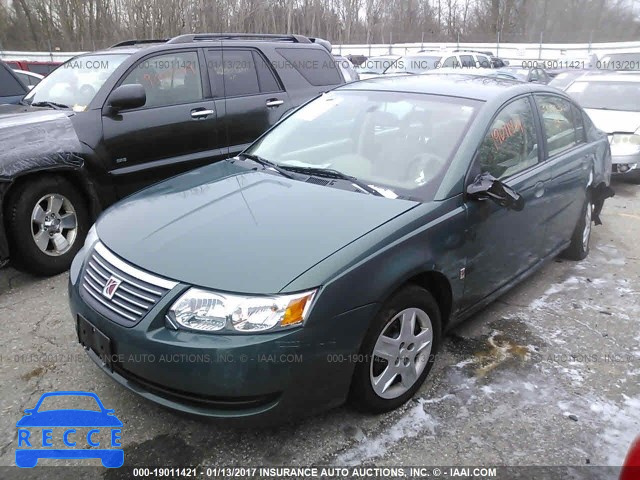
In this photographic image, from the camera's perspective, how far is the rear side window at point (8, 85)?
6.29 metres

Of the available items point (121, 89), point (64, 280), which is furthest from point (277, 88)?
point (64, 280)

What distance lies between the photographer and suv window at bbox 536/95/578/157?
389 cm

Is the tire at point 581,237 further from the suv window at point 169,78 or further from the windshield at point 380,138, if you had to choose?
the suv window at point 169,78

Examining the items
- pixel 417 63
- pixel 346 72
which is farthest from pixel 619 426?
pixel 417 63

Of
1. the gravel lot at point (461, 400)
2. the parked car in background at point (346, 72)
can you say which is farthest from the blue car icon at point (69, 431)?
the parked car in background at point (346, 72)

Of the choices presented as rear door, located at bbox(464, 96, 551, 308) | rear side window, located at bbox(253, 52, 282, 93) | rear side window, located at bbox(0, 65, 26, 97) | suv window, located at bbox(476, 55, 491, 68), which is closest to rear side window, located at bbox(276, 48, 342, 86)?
rear side window, located at bbox(253, 52, 282, 93)

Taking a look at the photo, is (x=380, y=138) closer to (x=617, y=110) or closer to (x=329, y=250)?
(x=329, y=250)

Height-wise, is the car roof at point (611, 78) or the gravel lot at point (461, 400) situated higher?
the car roof at point (611, 78)

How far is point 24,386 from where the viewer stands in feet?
9.50

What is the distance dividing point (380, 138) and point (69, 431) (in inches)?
93.0

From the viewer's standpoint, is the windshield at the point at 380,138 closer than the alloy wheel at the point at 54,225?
Yes

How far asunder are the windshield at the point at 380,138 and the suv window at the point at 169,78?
1.62 meters

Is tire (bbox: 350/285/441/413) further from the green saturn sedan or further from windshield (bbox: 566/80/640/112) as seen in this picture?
windshield (bbox: 566/80/640/112)

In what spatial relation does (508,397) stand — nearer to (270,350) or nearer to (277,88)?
(270,350)
